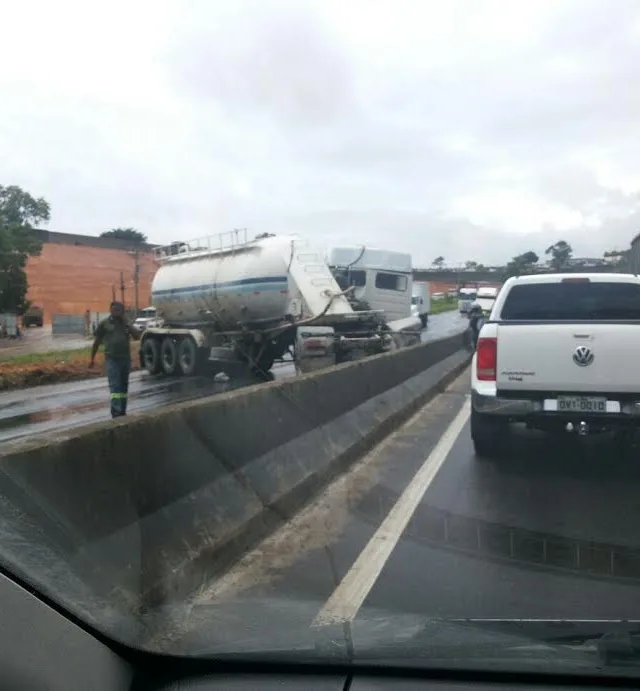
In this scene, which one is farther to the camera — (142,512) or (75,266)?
(75,266)

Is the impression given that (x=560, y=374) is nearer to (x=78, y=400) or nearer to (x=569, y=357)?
(x=569, y=357)

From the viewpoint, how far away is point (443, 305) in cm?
10162

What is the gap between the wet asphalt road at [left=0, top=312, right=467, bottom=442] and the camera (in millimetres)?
15094

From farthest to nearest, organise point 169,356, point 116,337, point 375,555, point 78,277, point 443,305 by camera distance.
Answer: point 443,305 → point 78,277 → point 169,356 → point 116,337 → point 375,555

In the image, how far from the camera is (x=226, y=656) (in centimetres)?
322

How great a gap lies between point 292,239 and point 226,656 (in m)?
20.1

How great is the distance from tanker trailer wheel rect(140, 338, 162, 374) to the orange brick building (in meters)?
57.5

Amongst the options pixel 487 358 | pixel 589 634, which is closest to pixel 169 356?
pixel 487 358

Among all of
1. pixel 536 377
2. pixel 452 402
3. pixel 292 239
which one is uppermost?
pixel 292 239

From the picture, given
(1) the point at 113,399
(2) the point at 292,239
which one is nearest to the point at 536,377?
(1) the point at 113,399

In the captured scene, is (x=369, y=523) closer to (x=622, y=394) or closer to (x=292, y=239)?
(x=622, y=394)

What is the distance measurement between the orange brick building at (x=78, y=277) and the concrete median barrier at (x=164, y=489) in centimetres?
7806

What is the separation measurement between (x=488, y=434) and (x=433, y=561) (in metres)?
3.91

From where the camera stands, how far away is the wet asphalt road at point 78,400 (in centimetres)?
1509
